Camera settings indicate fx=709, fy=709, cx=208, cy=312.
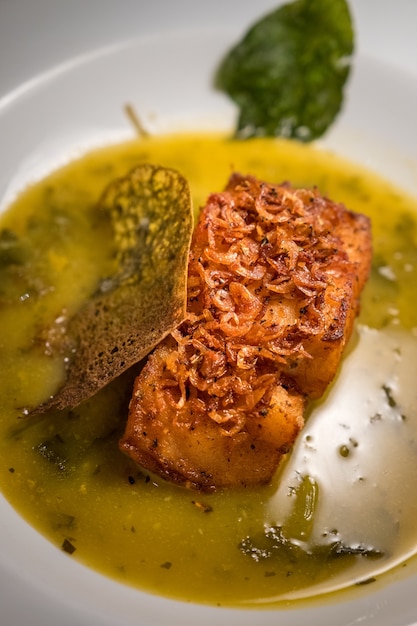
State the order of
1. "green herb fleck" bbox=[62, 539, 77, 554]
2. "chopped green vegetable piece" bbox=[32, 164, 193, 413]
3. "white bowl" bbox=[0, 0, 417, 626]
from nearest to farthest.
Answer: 1. "green herb fleck" bbox=[62, 539, 77, 554]
2. "chopped green vegetable piece" bbox=[32, 164, 193, 413]
3. "white bowl" bbox=[0, 0, 417, 626]

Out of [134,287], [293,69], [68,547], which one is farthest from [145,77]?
[68,547]

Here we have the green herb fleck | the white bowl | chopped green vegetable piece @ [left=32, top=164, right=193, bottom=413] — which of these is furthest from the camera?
the white bowl

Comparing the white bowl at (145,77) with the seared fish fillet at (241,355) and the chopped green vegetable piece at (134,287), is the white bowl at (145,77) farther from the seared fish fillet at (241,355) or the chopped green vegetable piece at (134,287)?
the seared fish fillet at (241,355)

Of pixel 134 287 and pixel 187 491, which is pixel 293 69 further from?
pixel 187 491

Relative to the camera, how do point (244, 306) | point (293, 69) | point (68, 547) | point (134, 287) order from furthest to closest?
point (293, 69)
point (134, 287)
point (244, 306)
point (68, 547)

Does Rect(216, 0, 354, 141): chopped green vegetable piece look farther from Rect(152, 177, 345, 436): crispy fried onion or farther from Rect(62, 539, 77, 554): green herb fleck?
Rect(62, 539, 77, 554): green herb fleck

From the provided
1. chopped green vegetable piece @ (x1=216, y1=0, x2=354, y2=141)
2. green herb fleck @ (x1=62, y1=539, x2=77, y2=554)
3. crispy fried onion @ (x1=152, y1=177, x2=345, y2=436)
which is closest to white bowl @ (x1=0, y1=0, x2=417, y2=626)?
chopped green vegetable piece @ (x1=216, y1=0, x2=354, y2=141)
